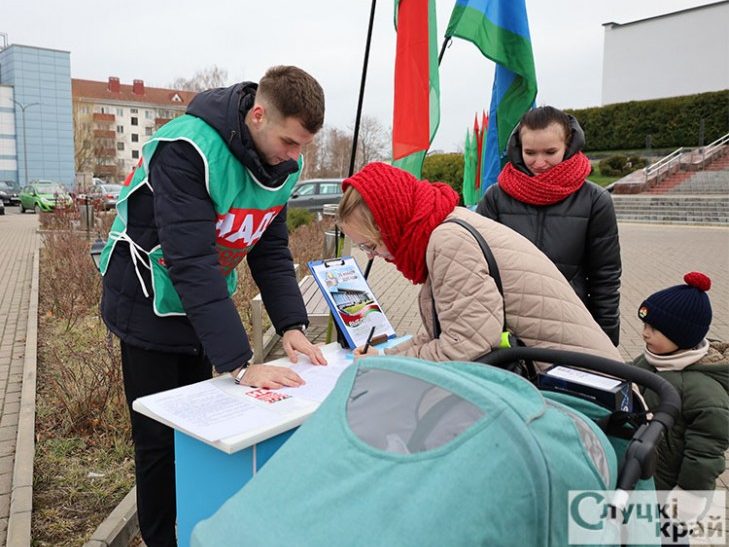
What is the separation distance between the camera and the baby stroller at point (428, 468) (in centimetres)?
100

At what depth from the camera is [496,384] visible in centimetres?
120

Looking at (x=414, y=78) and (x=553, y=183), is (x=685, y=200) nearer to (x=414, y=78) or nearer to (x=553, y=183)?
(x=414, y=78)

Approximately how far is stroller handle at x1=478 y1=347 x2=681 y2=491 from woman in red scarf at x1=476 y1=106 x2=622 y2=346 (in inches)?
48.7

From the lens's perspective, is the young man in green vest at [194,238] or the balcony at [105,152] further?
the balcony at [105,152]

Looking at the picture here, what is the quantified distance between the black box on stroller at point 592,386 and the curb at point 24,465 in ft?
7.50

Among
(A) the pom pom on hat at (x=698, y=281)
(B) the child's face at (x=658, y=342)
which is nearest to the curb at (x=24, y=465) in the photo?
(B) the child's face at (x=658, y=342)

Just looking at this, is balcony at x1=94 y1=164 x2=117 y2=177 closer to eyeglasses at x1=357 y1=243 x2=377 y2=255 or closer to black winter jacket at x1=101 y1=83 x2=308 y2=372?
black winter jacket at x1=101 y1=83 x2=308 y2=372

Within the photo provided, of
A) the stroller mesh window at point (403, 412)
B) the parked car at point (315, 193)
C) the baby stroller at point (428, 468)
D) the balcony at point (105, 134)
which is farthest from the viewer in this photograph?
the balcony at point (105, 134)

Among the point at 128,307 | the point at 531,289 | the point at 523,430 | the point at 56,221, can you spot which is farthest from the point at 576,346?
the point at 56,221

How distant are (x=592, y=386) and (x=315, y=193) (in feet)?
56.3

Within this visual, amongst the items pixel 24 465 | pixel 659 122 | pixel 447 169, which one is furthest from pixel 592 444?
pixel 659 122

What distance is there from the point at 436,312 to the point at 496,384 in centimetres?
72

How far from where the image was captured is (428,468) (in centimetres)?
107

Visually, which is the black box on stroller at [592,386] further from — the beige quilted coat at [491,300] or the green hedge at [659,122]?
the green hedge at [659,122]
